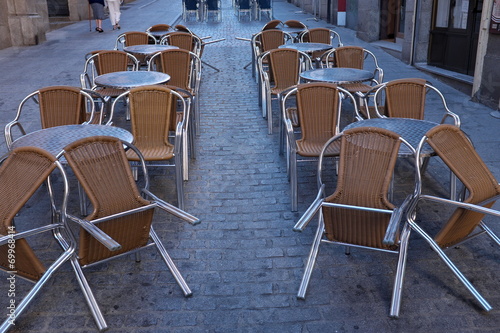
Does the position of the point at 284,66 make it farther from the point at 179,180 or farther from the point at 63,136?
the point at 63,136

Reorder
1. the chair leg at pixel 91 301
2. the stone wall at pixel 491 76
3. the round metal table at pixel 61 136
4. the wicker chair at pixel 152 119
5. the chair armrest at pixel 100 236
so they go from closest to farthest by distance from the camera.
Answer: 1. the chair armrest at pixel 100 236
2. the chair leg at pixel 91 301
3. the round metal table at pixel 61 136
4. the wicker chair at pixel 152 119
5. the stone wall at pixel 491 76

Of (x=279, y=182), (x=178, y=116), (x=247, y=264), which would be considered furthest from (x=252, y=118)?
(x=247, y=264)

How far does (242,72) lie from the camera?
444 inches

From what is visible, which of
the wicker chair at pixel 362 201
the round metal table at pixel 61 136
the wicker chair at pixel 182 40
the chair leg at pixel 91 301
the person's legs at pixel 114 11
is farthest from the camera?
the person's legs at pixel 114 11

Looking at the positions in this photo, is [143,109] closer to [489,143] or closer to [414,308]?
[414,308]

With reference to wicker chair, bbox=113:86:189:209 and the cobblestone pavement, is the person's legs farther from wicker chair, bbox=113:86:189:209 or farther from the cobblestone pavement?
wicker chair, bbox=113:86:189:209

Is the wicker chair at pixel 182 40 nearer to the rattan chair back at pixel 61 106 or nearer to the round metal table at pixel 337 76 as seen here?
the round metal table at pixel 337 76

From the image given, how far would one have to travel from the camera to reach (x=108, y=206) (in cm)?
346

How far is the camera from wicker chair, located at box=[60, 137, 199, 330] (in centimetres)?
334

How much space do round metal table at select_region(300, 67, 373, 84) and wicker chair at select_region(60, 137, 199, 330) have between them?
3.19 m

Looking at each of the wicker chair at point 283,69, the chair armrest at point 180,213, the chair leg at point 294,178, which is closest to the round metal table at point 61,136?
the chair armrest at point 180,213

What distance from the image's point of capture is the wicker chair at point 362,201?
347cm

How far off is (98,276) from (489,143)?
187 inches

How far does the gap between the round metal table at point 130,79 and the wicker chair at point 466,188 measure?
339 centimetres
